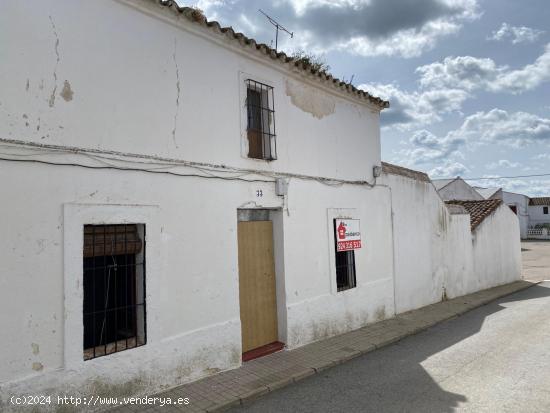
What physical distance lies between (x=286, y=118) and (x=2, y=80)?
4333 mm

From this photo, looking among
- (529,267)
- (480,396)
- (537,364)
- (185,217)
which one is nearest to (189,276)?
(185,217)

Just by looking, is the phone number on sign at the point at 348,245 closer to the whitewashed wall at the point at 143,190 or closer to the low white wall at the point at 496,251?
the whitewashed wall at the point at 143,190

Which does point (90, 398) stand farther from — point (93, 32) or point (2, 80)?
point (93, 32)

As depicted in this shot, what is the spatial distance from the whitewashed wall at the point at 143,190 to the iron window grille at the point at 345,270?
0.50m

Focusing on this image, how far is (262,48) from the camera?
6.78 metres

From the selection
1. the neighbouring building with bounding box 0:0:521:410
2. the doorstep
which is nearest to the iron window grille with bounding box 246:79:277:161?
Answer: the neighbouring building with bounding box 0:0:521:410

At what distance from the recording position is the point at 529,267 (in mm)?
21719

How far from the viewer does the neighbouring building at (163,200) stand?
4.34 m

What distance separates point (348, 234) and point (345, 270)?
2.48 feet

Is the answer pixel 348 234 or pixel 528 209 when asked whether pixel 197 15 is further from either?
pixel 528 209

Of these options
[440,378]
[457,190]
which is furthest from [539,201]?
[440,378]

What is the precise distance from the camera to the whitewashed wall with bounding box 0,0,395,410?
4277 millimetres

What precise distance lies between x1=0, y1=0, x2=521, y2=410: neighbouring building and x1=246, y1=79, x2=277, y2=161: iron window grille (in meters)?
0.02

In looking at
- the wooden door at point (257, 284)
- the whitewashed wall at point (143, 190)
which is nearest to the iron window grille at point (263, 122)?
the whitewashed wall at point (143, 190)
